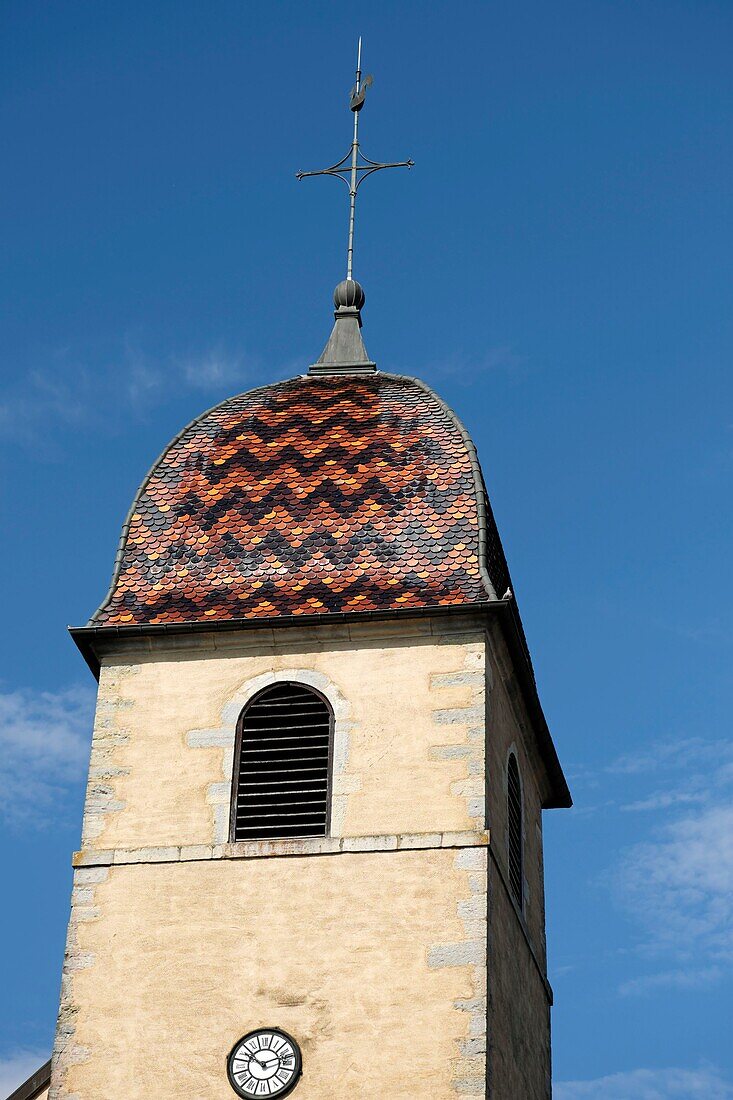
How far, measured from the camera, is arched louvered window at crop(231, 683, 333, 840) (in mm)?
16875

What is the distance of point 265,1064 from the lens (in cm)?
1569

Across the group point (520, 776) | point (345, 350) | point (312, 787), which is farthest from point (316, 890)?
point (345, 350)

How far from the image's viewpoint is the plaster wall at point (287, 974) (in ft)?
51.1

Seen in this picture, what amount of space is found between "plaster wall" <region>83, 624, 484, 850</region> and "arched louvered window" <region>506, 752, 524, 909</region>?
3.96ft

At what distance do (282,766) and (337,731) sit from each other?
1.69 ft

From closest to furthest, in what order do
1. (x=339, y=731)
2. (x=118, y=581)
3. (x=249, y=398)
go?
(x=339, y=731), (x=118, y=581), (x=249, y=398)

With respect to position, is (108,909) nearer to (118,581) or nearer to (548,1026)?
(118,581)

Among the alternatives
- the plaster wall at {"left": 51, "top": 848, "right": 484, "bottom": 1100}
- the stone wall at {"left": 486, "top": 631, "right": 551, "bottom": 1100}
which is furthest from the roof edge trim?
the stone wall at {"left": 486, "top": 631, "right": 551, "bottom": 1100}

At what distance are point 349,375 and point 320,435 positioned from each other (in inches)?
64.2

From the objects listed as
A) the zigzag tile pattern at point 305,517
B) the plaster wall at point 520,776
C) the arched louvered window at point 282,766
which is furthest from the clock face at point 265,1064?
the zigzag tile pattern at point 305,517

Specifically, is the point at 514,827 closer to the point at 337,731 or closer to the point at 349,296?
the point at 337,731

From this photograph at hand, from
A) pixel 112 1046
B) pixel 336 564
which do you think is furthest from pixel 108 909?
pixel 336 564

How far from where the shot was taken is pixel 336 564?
18172 mm

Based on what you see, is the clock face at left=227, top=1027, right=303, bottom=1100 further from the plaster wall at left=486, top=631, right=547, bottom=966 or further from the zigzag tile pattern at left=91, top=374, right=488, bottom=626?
the zigzag tile pattern at left=91, top=374, right=488, bottom=626
